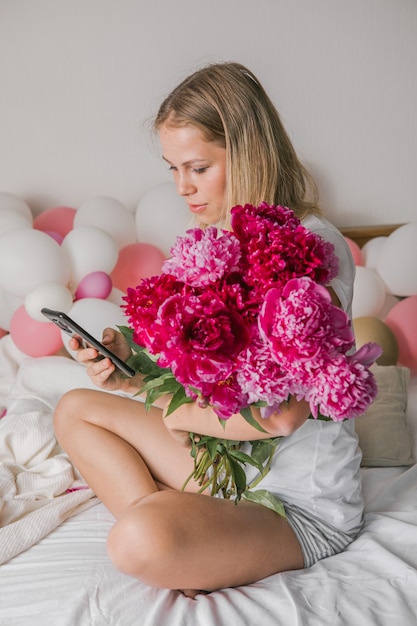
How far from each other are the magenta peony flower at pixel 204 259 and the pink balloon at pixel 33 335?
1.25m

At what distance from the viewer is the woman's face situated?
1536 mm

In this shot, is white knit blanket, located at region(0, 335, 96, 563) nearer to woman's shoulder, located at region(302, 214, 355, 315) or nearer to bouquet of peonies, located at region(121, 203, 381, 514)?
bouquet of peonies, located at region(121, 203, 381, 514)

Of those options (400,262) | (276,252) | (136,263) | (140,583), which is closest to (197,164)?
(276,252)

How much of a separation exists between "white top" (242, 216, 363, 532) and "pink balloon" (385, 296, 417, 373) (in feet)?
3.08

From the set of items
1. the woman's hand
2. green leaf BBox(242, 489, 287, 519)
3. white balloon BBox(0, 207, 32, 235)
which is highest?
the woman's hand

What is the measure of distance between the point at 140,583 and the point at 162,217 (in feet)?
4.65

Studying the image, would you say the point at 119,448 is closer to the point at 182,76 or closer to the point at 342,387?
the point at 342,387

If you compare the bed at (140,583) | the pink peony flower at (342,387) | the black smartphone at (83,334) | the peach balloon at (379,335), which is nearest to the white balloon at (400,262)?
the peach balloon at (379,335)

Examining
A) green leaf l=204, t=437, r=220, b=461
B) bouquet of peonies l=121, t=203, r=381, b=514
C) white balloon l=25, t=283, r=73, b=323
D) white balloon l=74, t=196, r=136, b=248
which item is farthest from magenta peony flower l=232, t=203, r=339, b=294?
white balloon l=74, t=196, r=136, b=248

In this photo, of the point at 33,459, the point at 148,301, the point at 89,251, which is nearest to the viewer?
the point at 148,301

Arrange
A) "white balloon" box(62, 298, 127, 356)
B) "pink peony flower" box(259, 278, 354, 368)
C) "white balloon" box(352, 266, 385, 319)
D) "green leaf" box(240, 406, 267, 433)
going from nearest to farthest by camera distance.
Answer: "pink peony flower" box(259, 278, 354, 368), "green leaf" box(240, 406, 267, 433), "white balloon" box(62, 298, 127, 356), "white balloon" box(352, 266, 385, 319)

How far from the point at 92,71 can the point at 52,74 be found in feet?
0.46

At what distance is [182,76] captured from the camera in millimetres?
2756

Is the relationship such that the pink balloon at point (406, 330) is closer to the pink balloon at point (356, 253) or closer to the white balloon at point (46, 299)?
the pink balloon at point (356, 253)
